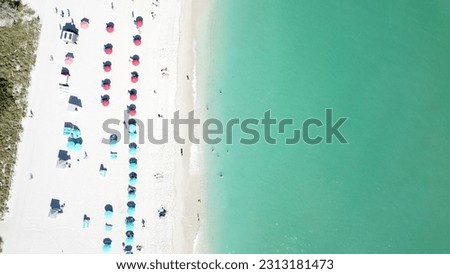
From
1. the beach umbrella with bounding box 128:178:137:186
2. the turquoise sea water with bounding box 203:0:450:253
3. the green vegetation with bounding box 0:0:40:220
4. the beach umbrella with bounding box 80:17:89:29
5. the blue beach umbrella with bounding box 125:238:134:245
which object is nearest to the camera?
the green vegetation with bounding box 0:0:40:220

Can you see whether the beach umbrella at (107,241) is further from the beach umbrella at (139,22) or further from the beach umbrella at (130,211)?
the beach umbrella at (139,22)

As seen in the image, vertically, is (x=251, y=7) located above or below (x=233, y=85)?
above

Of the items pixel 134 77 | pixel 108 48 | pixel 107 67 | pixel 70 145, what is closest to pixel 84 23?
pixel 108 48

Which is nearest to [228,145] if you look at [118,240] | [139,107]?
[139,107]

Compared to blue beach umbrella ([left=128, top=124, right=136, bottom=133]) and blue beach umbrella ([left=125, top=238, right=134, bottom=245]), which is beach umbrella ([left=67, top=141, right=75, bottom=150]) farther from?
blue beach umbrella ([left=125, top=238, right=134, bottom=245])

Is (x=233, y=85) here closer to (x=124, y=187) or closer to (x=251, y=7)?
(x=251, y=7)

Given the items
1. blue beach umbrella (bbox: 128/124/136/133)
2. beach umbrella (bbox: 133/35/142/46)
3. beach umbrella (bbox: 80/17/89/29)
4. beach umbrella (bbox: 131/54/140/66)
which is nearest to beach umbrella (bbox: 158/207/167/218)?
blue beach umbrella (bbox: 128/124/136/133)

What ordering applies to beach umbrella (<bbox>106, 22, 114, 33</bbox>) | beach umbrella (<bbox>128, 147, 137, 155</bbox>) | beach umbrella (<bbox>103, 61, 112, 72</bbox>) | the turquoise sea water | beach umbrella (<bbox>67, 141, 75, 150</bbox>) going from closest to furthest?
1. beach umbrella (<bbox>67, 141, 75, 150</bbox>)
2. beach umbrella (<bbox>128, 147, 137, 155</bbox>)
3. beach umbrella (<bbox>103, 61, 112, 72</bbox>)
4. beach umbrella (<bbox>106, 22, 114, 33</bbox>)
5. the turquoise sea water
